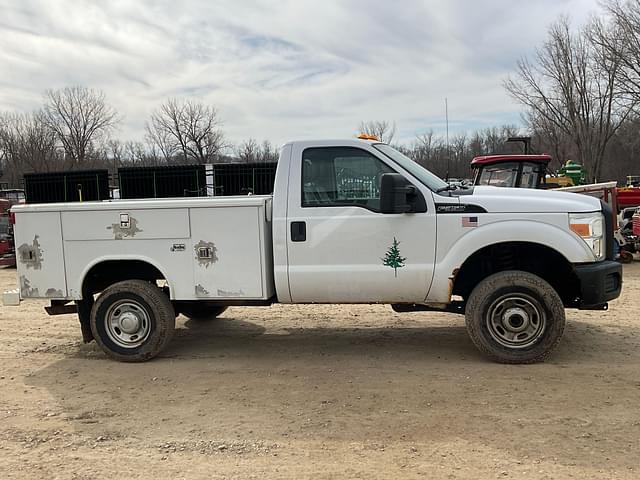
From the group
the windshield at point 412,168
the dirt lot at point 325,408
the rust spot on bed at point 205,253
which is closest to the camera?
the dirt lot at point 325,408

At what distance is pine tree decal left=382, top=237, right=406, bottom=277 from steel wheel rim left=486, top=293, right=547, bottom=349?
3.15 feet

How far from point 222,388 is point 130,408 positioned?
0.80 meters

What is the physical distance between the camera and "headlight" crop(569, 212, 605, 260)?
5133 mm

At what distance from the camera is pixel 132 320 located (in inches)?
228

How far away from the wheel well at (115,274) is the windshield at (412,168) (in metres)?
2.68

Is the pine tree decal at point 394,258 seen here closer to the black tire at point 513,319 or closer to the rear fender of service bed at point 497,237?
the rear fender of service bed at point 497,237

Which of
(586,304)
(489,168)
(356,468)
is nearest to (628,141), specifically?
(489,168)

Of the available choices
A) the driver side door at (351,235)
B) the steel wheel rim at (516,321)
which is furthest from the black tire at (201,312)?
the steel wheel rim at (516,321)

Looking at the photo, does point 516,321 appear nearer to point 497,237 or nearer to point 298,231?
point 497,237

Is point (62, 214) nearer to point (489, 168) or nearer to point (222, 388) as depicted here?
point (222, 388)

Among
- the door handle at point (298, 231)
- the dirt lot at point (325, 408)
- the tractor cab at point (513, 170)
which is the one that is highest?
the tractor cab at point (513, 170)

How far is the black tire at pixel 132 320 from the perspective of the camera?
5730 mm

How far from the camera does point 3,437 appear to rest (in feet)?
13.4

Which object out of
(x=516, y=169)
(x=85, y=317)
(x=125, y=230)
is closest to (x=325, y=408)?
(x=125, y=230)
